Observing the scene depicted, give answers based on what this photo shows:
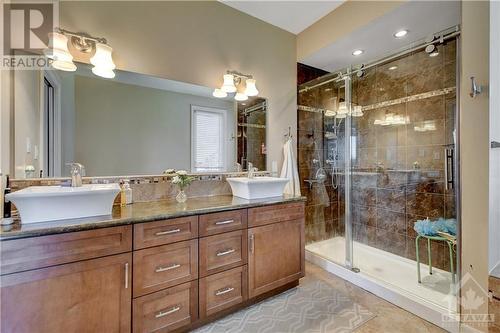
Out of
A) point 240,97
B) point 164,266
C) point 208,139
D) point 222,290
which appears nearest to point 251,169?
point 208,139

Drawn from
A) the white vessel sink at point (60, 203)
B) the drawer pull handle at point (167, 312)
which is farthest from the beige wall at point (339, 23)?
the drawer pull handle at point (167, 312)

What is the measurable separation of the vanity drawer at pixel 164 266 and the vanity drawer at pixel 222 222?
118 millimetres

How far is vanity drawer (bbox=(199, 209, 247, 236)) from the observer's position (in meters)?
1.65

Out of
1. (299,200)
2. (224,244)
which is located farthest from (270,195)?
(224,244)

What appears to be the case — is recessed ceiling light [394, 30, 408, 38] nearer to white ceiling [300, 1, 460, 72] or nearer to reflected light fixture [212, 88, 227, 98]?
white ceiling [300, 1, 460, 72]

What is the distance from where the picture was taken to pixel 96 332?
1.29 meters

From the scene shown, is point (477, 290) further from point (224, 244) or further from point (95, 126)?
point (95, 126)

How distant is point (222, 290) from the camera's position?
173 cm

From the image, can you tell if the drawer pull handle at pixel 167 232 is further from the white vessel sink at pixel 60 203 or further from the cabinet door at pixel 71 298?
the white vessel sink at pixel 60 203

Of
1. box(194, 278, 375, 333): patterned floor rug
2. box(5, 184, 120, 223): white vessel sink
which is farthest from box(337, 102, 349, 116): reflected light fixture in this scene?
box(5, 184, 120, 223): white vessel sink

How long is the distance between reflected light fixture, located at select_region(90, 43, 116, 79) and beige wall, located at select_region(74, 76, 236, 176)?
72 mm

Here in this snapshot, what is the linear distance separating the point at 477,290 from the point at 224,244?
1.69m

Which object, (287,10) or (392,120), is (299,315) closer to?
(392,120)

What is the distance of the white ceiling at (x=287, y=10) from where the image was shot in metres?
2.39
